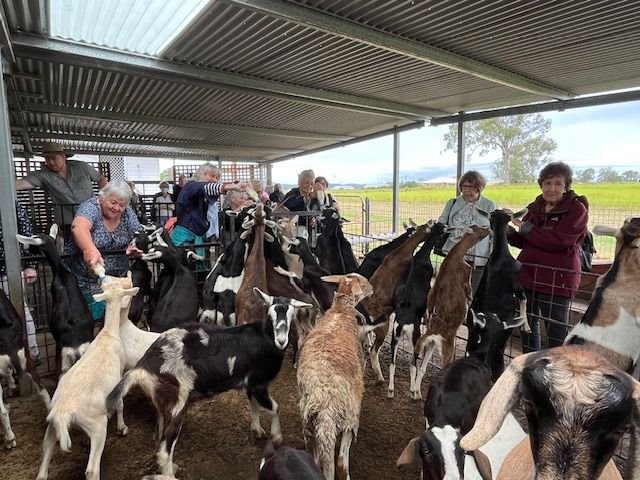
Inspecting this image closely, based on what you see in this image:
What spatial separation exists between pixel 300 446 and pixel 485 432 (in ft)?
7.52

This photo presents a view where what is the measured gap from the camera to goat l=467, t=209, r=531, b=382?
3.39 m

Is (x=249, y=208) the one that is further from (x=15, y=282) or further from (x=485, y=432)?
(x=485, y=432)

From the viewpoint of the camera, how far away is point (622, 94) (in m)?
5.49

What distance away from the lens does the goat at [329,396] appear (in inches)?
97.5

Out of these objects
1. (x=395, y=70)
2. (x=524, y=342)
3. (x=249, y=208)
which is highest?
(x=395, y=70)

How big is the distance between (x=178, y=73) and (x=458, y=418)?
17.2 feet

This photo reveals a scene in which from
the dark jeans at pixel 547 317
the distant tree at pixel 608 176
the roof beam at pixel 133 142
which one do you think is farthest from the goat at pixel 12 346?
the distant tree at pixel 608 176

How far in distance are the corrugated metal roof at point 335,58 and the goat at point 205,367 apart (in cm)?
292

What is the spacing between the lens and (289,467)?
1.99m

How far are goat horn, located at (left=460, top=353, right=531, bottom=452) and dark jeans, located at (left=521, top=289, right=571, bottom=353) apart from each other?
2606 mm

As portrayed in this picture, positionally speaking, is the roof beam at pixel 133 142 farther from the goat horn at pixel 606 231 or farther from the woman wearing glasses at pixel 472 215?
the goat horn at pixel 606 231

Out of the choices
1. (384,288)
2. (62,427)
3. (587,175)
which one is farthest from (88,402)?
(587,175)

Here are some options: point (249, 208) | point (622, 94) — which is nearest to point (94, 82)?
point (249, 208)

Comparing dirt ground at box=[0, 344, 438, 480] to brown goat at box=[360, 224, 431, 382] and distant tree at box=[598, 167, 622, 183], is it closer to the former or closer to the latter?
brown goat at box=[360, 224, 431, 382]
